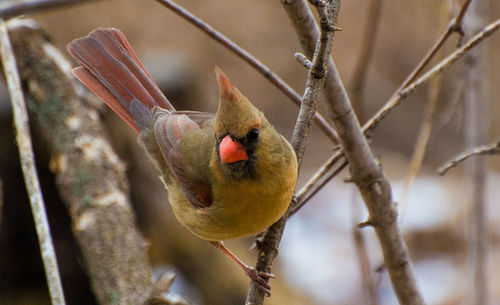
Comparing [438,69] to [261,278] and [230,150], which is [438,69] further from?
[261,278]

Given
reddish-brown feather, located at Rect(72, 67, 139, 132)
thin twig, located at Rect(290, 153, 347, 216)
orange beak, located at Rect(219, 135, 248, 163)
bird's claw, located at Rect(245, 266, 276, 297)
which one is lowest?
bird's claw, located at Rect(245, 266, 276, 297)

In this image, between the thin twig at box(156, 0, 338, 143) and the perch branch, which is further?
the perch branch

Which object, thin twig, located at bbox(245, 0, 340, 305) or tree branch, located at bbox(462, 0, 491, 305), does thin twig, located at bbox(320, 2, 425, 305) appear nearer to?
thin twig, located at bbox(245, 0, 340, 305)

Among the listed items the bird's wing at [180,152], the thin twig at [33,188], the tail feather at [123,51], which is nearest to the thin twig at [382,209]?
the bird's wing at [180,152]

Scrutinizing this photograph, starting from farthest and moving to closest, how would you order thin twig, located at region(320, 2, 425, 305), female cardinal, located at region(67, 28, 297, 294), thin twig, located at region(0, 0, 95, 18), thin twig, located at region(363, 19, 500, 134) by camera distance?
female cardinal, located at region(67, 28, 297, 294), thin twig, located at region(320, 2, 425, 305), thin twig, located at region(363, 19, 500, 134), thin twig, located at region(0, 0, 95, 18)

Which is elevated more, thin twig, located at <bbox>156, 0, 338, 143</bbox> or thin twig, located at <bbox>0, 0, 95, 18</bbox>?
thin twig, located at <bbox>156, 0, 338, 143</bbox>

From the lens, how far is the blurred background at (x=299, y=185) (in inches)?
178

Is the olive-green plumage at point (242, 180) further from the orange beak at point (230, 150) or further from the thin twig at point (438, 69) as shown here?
the thin twig at point (438, 69)

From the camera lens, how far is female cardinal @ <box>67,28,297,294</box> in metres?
2.20

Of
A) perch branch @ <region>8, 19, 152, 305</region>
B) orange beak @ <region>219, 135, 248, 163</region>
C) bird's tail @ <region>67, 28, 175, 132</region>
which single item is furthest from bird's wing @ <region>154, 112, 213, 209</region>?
perch branch @ <region>8, 19, 152, 305</region>

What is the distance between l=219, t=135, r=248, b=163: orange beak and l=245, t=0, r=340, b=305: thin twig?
20 cm

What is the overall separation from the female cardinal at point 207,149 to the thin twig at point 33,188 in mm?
320

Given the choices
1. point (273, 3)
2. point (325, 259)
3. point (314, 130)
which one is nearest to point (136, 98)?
point (325, 259)

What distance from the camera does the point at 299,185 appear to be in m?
6.17
